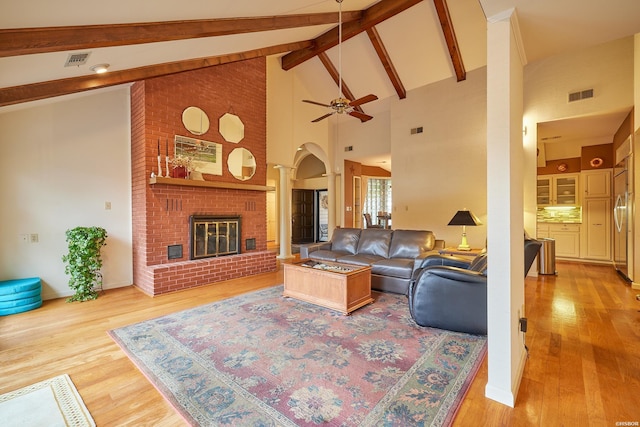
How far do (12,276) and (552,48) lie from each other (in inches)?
245

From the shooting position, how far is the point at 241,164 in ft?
17.9

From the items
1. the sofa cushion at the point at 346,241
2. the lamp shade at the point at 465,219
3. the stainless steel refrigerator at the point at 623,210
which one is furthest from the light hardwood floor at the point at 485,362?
the sofa cushion at the point at 346,241

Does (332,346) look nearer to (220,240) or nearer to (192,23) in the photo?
(220,240)

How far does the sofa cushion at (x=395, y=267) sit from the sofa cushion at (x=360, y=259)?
0.43 ft

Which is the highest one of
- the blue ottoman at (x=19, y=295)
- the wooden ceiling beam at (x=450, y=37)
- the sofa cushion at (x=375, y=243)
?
the wooden ceiling beam at (x=450, y=37)

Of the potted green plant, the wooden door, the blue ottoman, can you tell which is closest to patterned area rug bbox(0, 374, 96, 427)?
the blue ottoman

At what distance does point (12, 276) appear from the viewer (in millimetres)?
3617

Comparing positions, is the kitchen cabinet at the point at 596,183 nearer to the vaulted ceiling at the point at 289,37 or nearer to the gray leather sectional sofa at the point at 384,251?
the vaulted ceiling at the point at 289,37

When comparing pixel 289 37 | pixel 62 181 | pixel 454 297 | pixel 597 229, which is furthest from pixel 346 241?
pixel 597 229

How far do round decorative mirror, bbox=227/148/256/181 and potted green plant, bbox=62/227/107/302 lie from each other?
2267 mm

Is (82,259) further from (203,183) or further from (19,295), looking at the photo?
(203,183)

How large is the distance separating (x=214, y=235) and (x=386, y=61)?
5206 mm

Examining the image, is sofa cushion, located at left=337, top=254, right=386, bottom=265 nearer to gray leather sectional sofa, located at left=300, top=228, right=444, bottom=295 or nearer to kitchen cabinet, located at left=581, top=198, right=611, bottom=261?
gray leather sectional sofa, located at left=300, top=228, right=444, bottom=295

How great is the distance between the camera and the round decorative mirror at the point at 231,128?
204 inches
